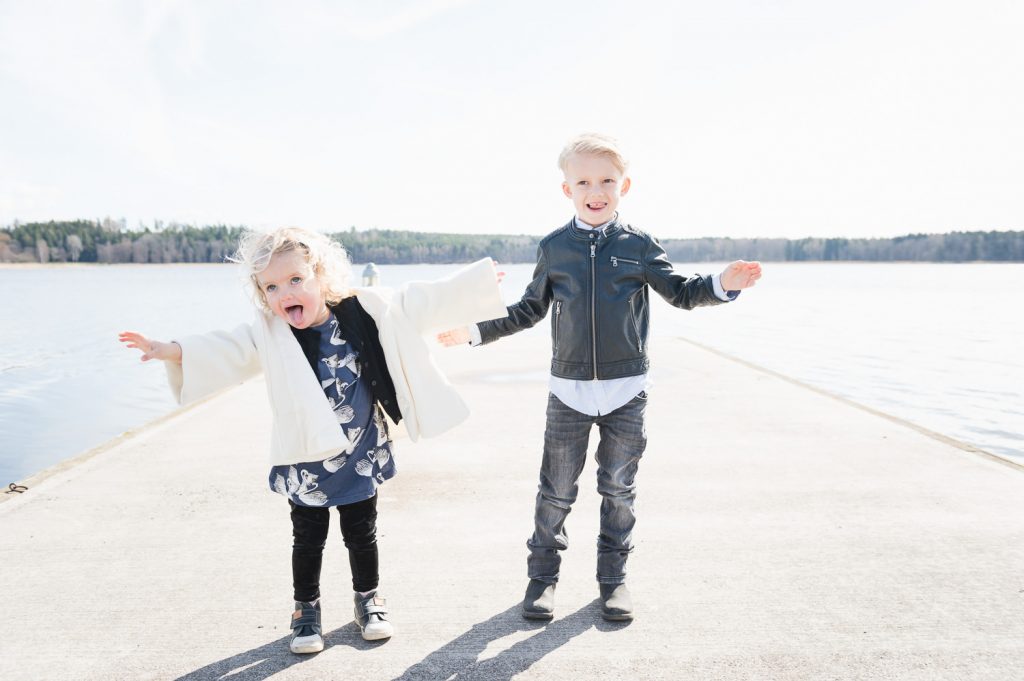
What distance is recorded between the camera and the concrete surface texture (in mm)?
2662

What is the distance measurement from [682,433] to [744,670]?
3479 mm

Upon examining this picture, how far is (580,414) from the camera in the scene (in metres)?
3.11

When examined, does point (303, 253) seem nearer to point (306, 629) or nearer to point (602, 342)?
point (602, 342)

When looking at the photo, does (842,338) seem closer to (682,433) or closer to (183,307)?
(682,433)

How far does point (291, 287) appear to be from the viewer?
279 centimetres

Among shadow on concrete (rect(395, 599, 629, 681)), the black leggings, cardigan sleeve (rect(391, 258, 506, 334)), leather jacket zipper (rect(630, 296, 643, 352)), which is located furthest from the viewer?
leather jacket zipper (rect(630, 296, 643, 352))

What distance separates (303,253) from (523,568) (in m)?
1.71

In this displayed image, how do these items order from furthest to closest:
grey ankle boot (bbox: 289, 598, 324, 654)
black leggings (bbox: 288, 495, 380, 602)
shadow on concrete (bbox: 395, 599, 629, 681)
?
black leggings (bbox: 288, 495, 380, 602) < grey ankle boot (bbox: 289, 598, 324, 654) < shadow on concrete (bbox: 395, 599, 629, 681)

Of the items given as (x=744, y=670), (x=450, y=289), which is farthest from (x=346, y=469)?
(x=744, y=670)

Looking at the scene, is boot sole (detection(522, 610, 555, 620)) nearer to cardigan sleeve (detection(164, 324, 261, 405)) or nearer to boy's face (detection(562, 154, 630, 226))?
cardigan sleeve (detection(164, 324, 261, 405))

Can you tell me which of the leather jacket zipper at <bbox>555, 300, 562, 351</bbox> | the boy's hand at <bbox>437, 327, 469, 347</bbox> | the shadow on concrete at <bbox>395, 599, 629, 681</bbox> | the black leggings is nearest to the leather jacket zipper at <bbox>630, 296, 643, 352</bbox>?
the leather jacket zipper at <bbox>555, 300, 562, 351</bbox>

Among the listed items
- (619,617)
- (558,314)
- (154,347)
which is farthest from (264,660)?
(558,314)

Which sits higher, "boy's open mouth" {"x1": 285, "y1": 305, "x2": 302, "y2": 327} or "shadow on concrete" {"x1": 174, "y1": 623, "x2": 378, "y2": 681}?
"boy's open mouth" {"x1": 285, "y1": 305, "x2": 302, "y2": 327}

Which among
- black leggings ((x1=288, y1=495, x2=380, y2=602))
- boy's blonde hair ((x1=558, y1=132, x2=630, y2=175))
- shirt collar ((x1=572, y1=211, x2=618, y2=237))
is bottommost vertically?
black leggings ((x1=288, y1=495, x2=380, y2=602))
